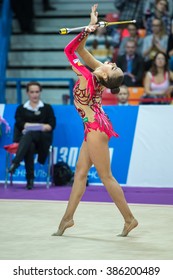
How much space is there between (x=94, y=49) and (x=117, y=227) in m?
6.73

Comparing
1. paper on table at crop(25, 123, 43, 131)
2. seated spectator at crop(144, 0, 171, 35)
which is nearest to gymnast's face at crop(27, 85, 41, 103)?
paper on table at crop(25, 123, 43, 131)

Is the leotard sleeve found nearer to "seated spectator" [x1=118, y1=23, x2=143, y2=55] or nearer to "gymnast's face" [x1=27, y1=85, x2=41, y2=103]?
"gymnast's face" [x1=27, y1=85, x2=41, y2=103]

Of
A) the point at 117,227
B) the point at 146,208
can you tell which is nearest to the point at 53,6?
the point at 146,208

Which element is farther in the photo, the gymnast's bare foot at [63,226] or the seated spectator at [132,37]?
the seated spectator at [132,37]

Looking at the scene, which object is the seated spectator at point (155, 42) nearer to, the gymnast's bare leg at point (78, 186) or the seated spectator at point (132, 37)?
the seated spectator at point (132, 37)

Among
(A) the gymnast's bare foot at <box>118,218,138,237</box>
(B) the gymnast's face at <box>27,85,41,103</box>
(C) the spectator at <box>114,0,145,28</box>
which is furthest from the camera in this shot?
(C) the spectator at <box>114,0,145,28</box>

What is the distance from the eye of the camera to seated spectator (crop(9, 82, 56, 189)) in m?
11.4

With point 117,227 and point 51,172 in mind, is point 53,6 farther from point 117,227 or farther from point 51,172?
point 117,227

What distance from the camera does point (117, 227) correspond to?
8297mm

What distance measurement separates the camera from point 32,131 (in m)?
11.6

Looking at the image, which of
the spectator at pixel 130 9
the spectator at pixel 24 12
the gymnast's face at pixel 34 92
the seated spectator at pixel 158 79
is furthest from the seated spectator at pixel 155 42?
the gymnast's face at pixel 34 92

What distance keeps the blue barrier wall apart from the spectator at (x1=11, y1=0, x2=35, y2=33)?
15.0 feet

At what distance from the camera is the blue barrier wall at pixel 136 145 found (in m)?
11.5

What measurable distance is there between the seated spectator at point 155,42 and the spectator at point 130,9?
0.76m
